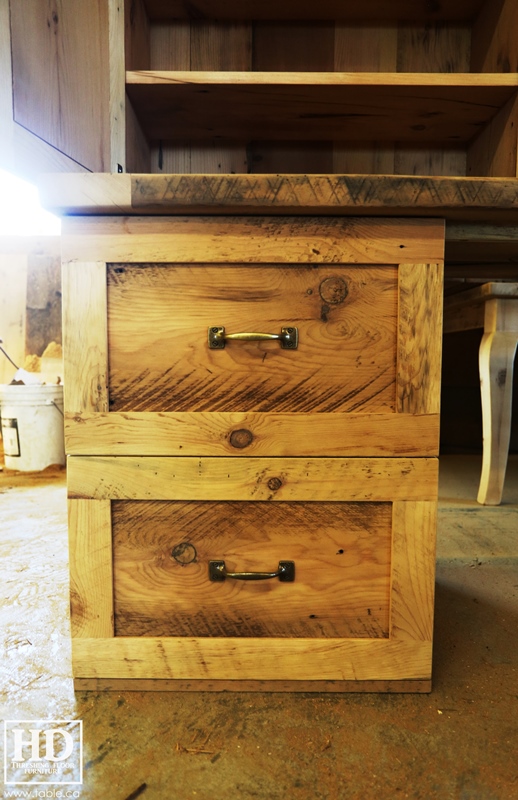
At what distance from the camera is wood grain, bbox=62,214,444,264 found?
0.68 m

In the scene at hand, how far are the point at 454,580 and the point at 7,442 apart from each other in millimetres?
2022

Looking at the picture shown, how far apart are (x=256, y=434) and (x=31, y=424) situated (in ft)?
6.09

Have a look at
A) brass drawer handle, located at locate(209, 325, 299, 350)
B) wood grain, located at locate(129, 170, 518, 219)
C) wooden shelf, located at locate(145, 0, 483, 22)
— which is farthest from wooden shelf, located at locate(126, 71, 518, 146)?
brass drawer handle, located at locate(209, 325, 299, 350)

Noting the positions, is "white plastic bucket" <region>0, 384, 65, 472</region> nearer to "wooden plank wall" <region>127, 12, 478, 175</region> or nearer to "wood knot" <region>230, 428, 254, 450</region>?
"wooden plank wall" <region>127, 12, 478, 175</region>

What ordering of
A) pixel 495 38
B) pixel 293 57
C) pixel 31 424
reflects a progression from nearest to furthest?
pixel 495 38, pixel 293 57, pixel 31 424

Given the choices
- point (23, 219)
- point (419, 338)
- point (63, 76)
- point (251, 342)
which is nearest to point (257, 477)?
point (251, 342)

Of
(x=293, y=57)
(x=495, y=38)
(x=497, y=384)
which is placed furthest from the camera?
(x=497, y=384)

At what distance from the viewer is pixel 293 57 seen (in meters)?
1.22

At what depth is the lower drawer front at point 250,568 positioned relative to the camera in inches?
28.1

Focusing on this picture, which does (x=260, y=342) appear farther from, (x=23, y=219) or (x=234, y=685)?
(x=23, y=219)

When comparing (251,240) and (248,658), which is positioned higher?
(251,240)

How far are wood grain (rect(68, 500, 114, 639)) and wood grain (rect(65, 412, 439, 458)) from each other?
0.30 feet

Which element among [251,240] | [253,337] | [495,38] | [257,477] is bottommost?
[257,477]

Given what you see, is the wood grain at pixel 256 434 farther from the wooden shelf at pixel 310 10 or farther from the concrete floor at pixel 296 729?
the wooden shelf at pixel 310 10
